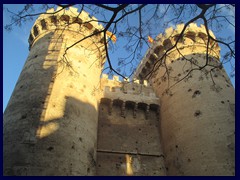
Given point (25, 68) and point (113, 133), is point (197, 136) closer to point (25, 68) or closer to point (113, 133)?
point (113, 133)

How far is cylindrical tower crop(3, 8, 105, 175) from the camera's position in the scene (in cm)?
998

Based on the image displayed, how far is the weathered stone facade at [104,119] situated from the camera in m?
10.6

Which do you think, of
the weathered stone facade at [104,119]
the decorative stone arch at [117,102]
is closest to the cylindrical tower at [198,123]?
the weathered stone facade at [104,119]

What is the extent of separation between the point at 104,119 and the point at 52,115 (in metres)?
4.15

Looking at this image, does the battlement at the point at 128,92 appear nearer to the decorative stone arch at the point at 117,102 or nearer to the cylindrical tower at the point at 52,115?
the decorative stone arch at the point at 117,102

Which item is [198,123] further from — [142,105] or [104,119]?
[104,119]

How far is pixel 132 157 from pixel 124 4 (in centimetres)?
903

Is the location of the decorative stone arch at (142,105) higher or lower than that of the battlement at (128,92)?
lower

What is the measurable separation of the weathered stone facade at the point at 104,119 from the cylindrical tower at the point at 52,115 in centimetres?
4

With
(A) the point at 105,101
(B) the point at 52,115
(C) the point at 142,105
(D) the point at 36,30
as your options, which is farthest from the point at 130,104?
(D) the point at 36,30

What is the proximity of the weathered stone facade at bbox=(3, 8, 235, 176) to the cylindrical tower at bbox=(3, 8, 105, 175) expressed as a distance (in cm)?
4

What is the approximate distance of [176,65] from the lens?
1697cm

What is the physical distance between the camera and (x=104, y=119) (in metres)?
15.0

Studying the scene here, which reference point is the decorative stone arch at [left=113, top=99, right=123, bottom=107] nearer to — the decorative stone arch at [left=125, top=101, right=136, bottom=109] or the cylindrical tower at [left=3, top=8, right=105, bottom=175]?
the decorative stone arch at [left=125, top=101, right=136, bottom=109]
